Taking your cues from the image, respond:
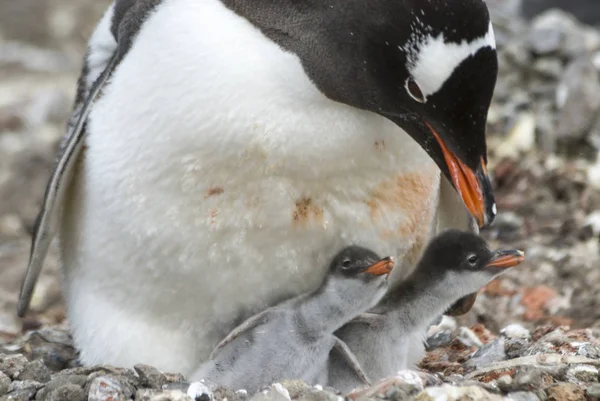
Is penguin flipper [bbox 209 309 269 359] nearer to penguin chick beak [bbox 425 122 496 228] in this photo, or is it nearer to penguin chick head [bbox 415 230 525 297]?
penguin chick head [bbox 415 230 525 297]

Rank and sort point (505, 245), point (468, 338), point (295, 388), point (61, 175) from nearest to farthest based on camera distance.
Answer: point (295, 388) → point (61, 175) → point (468, 338) → point (505, 245)

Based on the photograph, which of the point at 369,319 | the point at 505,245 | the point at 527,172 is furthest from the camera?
the point at 527,172

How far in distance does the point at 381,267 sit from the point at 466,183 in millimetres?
441

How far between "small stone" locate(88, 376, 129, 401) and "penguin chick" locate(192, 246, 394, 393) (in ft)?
1.33

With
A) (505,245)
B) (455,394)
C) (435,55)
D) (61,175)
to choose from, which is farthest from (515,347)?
(505,245)

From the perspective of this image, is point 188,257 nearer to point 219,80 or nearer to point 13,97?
point 219,80

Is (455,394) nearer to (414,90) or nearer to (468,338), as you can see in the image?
(414,90)

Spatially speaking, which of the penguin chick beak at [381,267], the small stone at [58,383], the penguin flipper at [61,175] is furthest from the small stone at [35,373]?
the penguin chick beak at [381,267]

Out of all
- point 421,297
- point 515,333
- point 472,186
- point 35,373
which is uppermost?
point 472,186

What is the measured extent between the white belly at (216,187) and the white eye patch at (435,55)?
300 millimetres

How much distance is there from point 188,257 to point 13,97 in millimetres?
6474

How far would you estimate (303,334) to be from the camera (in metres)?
→ 3.19

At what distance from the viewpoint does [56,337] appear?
4102 millimetres

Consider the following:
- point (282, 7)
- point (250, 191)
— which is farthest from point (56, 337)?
point (282, 7)
